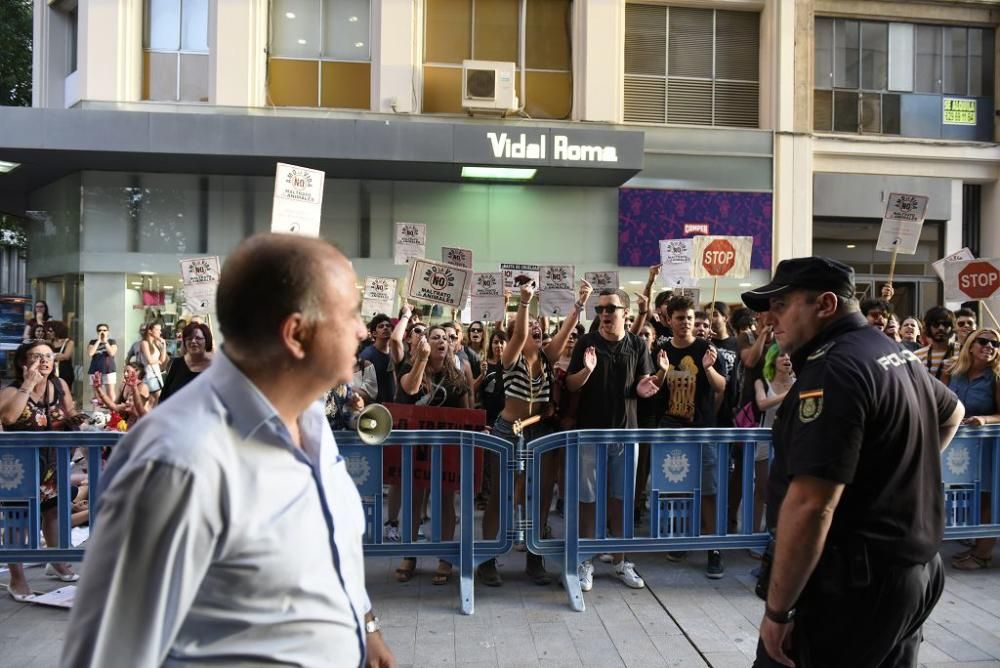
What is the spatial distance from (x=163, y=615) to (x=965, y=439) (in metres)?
6.51

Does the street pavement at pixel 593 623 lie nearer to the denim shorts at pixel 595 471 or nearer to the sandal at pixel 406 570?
the sandal at pixel 406 570

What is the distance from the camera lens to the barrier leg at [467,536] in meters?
5.52

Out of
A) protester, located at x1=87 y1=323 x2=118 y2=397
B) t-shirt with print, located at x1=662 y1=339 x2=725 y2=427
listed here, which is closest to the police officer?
t-shirt with print, located at x1=662 y1=339 x2=725 y2=427

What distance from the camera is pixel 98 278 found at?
15727 millimetres

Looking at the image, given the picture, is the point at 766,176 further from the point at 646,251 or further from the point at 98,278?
the point at 98,278

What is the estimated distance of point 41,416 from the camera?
20.1 feet

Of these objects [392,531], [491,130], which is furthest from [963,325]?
[491,130]

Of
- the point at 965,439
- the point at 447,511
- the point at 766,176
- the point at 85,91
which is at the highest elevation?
the point at 85,91

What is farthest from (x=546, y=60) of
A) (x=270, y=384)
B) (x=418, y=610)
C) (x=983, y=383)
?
(x=270, y=384)

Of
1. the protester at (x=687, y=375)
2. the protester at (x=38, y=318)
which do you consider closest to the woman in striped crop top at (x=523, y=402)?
the protester at (x=687, y=375)

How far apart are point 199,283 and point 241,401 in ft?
24.0

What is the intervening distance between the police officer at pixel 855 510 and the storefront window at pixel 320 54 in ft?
49.1

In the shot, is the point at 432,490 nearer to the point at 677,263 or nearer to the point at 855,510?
the point at 855,510

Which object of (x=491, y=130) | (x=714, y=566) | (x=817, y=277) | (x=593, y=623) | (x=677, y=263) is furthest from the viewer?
(x=491, y=130)
